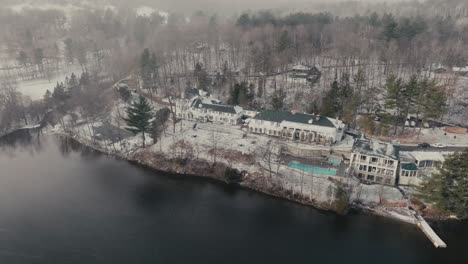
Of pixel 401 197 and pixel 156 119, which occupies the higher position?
pixel 156 119

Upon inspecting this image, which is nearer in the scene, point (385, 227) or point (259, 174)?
point (385, 227)

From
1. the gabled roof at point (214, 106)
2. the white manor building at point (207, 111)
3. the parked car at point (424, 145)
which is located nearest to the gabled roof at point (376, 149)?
the parked car at point (424, 145)

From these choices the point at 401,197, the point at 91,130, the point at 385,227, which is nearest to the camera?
the point at 385,227

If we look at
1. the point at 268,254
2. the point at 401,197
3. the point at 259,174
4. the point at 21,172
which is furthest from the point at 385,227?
the point at 21,172

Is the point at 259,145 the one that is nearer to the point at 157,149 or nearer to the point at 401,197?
the point at 157,149

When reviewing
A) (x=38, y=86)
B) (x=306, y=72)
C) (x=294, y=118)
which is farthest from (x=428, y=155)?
(x=38, y=86)

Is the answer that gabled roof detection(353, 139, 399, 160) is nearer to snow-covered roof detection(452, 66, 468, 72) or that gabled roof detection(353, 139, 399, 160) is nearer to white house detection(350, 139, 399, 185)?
white house detection(350, 139, 399, 185)

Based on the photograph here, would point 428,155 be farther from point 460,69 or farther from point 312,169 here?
point 460,69
